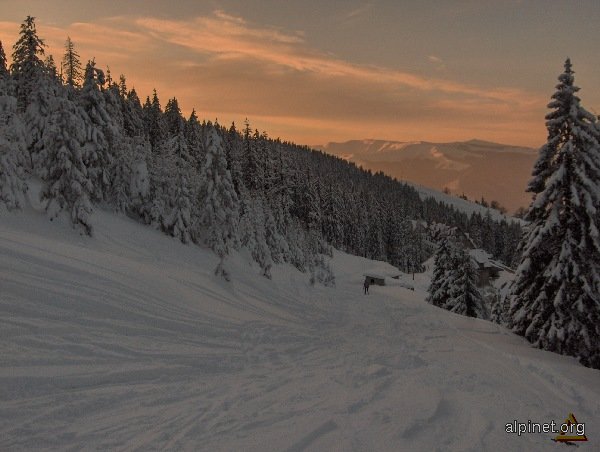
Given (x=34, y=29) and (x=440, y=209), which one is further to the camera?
(x=440, y=209)

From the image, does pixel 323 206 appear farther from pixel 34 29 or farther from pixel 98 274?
pixel 98 274

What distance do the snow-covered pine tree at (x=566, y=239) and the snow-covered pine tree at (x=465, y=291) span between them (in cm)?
1519

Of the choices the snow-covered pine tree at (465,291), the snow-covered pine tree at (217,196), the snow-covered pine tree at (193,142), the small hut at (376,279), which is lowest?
the small hut at (376,279)

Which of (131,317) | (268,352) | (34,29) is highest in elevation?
(34,29)

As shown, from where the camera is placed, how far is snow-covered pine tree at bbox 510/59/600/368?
1539 centimetres

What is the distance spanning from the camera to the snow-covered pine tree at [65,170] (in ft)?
75.5

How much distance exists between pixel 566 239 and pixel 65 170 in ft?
84.3

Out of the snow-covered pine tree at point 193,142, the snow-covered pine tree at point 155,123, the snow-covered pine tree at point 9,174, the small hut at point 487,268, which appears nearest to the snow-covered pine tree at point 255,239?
the snow-covered pine tree at point 9,174

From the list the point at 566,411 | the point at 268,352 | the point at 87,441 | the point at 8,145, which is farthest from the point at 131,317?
the point at 8,145

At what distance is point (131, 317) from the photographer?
1180 centimetres

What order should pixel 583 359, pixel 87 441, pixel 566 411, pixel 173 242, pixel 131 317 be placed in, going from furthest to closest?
pixel 173 242 → pixel 583 359 → pixel 131 317 → pixel 566 411 → pixel 87 441

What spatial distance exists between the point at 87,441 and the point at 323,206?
8749 cm

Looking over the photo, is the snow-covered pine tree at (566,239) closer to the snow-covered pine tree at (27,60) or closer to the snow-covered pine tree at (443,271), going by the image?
the snow-covered pine tree at (443,271)

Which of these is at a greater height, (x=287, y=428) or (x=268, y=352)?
(x=287, y=428)
